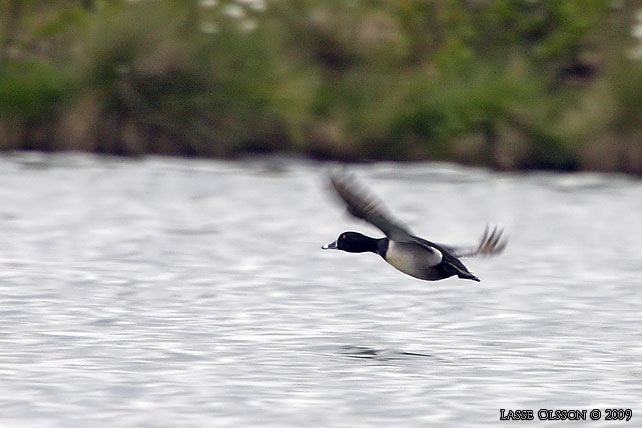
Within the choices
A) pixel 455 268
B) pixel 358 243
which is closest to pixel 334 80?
pixel 358 243

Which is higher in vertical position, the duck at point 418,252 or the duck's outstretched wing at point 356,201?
the duck's outstretched wing at point 356,201

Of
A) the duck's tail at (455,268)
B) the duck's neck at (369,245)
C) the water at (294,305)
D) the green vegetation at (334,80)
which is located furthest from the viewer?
the green vegetation at (334,80)

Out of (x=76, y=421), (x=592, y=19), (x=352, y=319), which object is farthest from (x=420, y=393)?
(x=592, y=19)

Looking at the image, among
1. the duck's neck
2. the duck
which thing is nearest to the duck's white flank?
the duck

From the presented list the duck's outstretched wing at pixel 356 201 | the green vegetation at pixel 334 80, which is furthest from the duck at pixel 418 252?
the green vegetation at pixel 334 80

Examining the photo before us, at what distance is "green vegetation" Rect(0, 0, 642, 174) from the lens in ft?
59.5

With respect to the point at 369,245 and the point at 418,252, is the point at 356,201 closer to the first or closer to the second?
the point at 418,252

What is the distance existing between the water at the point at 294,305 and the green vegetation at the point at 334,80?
2.72 ft

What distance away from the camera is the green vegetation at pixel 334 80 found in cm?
1812

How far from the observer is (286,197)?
1641cm

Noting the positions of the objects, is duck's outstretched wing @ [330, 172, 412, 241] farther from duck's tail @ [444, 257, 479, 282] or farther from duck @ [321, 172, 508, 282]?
duck's tail @ [444, 257, 479, 282]

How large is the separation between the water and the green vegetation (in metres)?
0.83

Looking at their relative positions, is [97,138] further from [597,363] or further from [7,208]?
[597,363]

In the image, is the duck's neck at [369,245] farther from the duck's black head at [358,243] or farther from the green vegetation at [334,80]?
the green vegetation at [334,80]
